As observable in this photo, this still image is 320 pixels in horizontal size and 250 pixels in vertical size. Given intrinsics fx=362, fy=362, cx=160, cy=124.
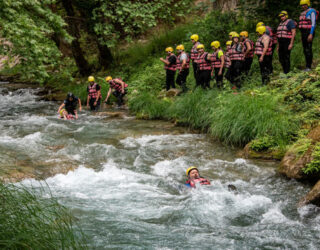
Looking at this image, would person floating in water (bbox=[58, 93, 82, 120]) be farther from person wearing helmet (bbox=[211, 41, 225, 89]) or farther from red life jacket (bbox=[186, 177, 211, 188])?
red life jacket (bbox=[186, 177, 211, 188])

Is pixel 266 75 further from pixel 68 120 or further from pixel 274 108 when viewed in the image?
pixel 68 120

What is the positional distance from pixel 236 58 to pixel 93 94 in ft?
20.1

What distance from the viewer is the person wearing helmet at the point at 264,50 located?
9.99 m

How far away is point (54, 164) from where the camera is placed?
7898 mm

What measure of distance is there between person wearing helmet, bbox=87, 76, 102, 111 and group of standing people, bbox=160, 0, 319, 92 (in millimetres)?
3678

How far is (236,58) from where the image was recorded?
10703 millimetres

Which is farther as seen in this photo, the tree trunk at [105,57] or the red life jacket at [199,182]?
the tree trunk at [105,57]

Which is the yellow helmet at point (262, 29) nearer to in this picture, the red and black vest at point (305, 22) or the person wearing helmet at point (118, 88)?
the red and black vest at point (305, 22)

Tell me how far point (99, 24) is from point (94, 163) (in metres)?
10.1

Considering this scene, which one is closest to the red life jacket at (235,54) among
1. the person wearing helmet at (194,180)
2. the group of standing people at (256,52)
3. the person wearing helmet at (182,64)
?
the group of standing people at (256,52)

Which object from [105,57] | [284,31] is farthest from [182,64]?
[105,57]

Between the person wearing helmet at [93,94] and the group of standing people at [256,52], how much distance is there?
12.1 feet

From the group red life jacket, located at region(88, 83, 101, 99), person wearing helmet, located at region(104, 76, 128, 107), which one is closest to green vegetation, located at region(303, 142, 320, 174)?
person wearing helmet, located at region(104, 76, 128, 107)

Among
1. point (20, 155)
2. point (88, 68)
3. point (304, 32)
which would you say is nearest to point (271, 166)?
point (304, 32)
